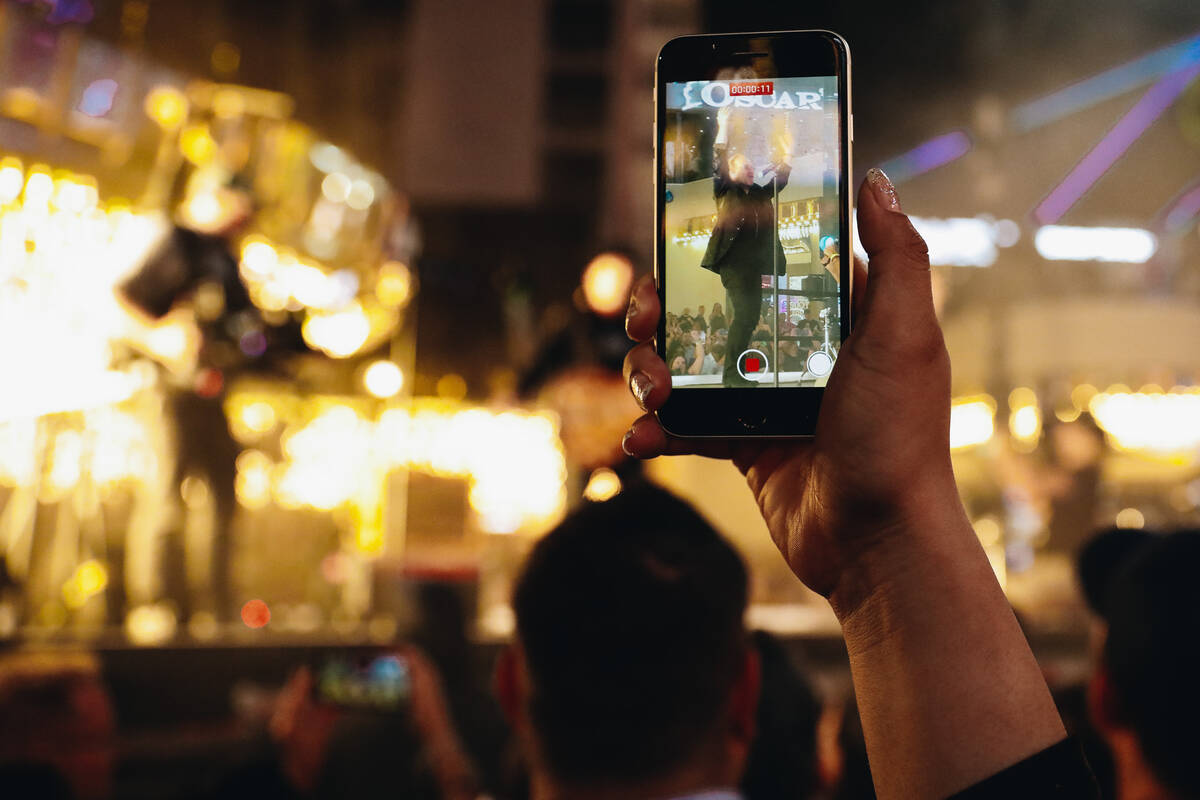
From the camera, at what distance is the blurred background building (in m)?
4.32

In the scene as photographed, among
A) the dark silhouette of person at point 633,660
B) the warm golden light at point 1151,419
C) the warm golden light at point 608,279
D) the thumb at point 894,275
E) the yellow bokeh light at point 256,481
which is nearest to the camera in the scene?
the thumb at point 894,275

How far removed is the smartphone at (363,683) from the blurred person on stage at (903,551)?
1.54 metres

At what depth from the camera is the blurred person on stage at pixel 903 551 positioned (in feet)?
2.17

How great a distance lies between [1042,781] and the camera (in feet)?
2.08

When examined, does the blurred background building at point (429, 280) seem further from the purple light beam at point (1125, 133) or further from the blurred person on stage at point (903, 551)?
the blurred person on stage at point (903, 551)

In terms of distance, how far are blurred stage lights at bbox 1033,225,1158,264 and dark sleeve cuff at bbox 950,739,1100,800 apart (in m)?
6.31

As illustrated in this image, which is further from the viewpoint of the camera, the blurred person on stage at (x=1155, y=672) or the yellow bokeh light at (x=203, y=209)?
the yellow bokeh light at (x=203, y=209)

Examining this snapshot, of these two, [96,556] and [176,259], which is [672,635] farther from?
[96,556]

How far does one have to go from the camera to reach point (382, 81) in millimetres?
5898

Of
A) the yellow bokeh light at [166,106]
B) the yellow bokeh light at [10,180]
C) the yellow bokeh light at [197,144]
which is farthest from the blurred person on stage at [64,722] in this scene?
the yellow bokeh light at [166,106]

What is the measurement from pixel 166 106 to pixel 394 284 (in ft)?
6.66

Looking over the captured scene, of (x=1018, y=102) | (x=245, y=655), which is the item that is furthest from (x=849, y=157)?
(x=1018, y=102)

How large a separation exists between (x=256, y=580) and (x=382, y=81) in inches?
149

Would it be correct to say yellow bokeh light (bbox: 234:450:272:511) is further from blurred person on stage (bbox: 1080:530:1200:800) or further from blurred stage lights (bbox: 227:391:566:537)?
blurred person on stage (bbox: 1080:530:1200:800)
